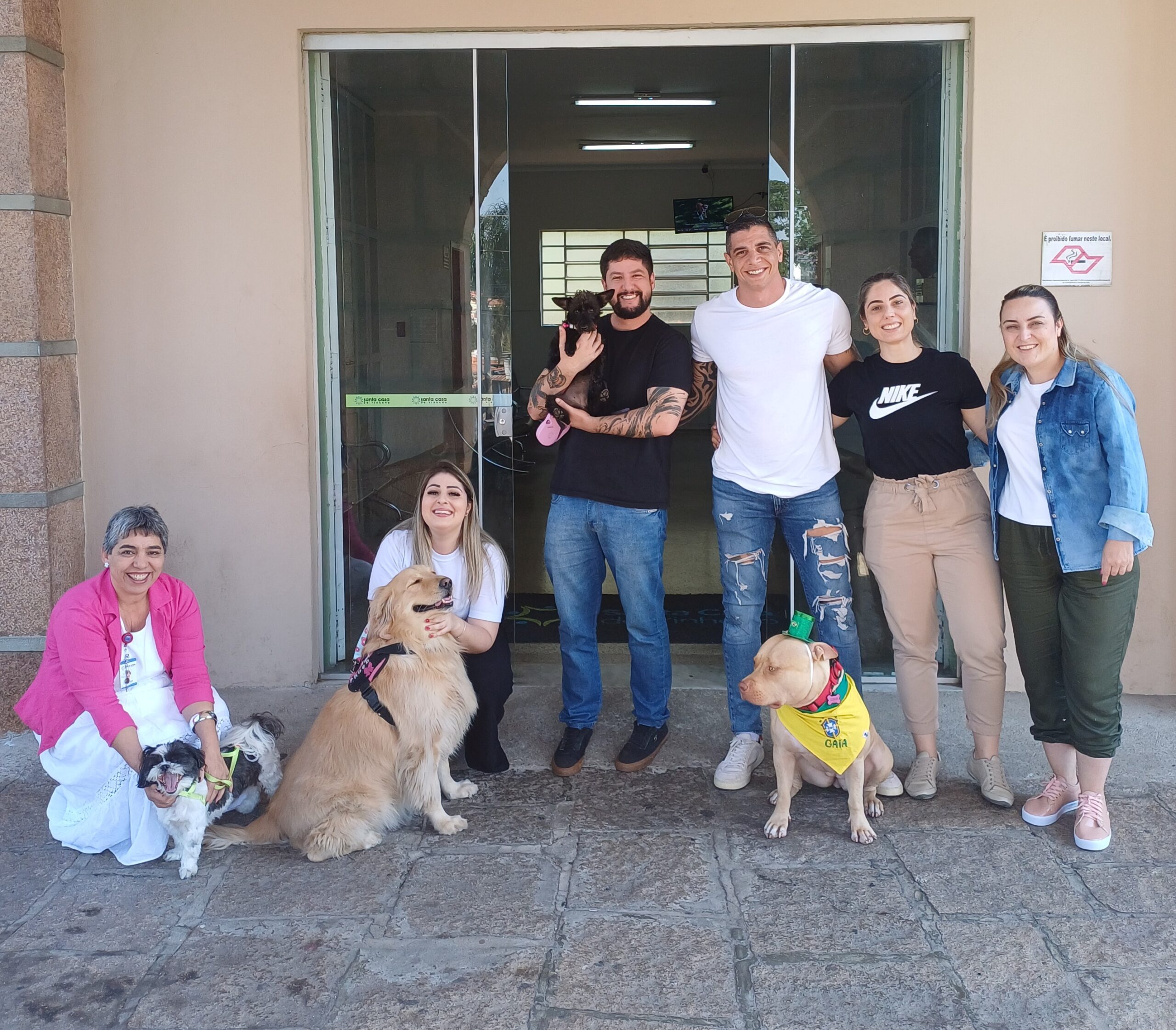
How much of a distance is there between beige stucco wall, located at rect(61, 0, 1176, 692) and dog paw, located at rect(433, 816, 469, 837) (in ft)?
5.37

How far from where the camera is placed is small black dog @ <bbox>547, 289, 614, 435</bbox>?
3.94 metres

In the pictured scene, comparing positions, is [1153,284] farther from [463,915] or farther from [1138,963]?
[463,915]

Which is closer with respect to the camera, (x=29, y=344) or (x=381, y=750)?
(x=381, y=750)

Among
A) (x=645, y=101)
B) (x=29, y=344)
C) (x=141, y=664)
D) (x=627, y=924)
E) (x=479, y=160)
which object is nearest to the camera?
(x=627, y=924)

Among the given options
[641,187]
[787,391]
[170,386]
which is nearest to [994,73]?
[787,391]

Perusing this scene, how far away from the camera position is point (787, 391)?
3.73 m

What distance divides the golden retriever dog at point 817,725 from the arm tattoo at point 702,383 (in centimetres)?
104

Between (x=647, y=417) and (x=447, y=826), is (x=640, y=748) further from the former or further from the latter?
(x=647, y=417)

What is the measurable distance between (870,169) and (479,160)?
5.77 ft

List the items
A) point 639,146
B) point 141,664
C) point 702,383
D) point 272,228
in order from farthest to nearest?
point 639,146 → point 272,228 → point 702,383 → point 141,664

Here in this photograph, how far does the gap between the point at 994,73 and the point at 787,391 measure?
196cm

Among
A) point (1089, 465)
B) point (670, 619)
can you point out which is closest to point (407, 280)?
point (670, 619)

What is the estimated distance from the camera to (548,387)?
154 inches

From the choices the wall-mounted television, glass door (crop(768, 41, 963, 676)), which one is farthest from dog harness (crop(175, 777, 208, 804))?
the wall-mounted television
